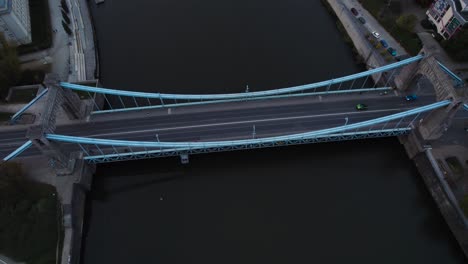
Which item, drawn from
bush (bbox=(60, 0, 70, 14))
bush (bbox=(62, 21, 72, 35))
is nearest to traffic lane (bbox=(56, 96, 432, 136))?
bush (bbox=(62, 21, 72, 35))

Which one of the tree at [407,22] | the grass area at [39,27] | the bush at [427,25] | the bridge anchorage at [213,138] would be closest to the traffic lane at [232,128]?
the bridge anchorage at [213,138]

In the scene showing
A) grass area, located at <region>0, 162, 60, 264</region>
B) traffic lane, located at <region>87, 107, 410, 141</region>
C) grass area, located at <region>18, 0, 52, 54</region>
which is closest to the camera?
grass area, located at <region>0, 162, 60, 264</region>

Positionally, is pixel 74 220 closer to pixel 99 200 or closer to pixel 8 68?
pixel 99 200

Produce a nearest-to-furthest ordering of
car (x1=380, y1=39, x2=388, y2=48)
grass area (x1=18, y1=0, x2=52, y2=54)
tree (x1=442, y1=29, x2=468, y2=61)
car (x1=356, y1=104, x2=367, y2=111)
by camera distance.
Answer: car (x1=356, y1=104, x2=367, y2=111) → tree (x1=442, y1=29, x2=468, y2=61) → grass area (x1=18, y1=0, x2=52, y2=54) → car (x1=380, y1=39, x2=388, y2=48)

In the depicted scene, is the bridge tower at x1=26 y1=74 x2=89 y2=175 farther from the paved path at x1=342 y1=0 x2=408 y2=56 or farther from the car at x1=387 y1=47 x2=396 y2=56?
the paved path at x1=342 y1=0 x2=408 y2=56

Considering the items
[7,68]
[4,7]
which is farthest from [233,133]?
[4,7]

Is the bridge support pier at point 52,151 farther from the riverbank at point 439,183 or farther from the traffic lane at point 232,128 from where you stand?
the riverbank at point 439,183

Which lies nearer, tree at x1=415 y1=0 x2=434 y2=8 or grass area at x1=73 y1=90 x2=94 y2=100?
grass area at x1=73 y1=90 x2=94 y2=100
